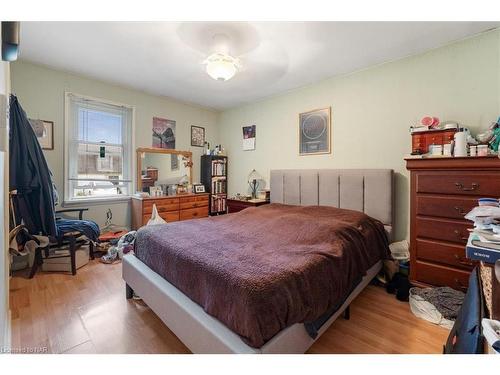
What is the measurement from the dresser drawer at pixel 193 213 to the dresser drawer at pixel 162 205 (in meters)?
0.17

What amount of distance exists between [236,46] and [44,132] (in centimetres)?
260

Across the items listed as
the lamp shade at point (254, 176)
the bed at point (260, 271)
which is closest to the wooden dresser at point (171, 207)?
the lamp shade at point (254, 176)

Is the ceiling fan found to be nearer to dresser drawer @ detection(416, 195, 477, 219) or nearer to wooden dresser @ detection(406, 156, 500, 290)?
wooden dresser @ detection(406, 156, 500, 290)

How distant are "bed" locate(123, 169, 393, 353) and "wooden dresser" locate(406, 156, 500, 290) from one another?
1.21 feet

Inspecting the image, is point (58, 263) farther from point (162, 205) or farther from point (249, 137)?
point (249, 137)

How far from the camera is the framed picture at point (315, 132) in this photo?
3.09 meters

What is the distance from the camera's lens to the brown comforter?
3.56 ft

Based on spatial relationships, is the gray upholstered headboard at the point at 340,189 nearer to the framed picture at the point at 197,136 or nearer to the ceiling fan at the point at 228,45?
the ceiling fan at the point at 228,45

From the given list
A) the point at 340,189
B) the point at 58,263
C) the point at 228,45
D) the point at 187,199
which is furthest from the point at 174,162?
the point at 340,189

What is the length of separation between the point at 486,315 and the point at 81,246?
3.49m

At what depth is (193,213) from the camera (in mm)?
3986

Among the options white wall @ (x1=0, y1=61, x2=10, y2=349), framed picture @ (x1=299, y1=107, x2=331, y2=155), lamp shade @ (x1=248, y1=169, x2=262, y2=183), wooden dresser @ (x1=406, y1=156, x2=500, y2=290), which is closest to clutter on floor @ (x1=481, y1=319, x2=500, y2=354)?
wooden dresser @ (x1=406, y1=156, x2=500, y2=290)
